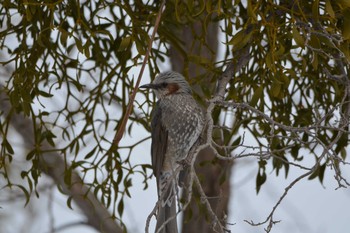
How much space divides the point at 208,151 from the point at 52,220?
607 millimetres

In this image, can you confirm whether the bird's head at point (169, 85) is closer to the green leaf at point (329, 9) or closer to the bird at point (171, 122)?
the bird at point (171, 122)

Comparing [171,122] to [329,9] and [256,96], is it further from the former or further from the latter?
[329,9]

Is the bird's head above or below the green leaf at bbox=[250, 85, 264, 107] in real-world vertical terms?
above

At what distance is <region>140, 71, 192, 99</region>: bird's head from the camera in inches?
81.4

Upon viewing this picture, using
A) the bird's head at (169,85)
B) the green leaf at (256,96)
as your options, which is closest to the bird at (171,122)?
the bird's head at (169,85)

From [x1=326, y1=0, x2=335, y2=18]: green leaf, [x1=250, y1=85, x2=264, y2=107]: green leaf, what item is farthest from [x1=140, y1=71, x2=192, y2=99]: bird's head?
[x1=326, y1=0, x2=335, y2=18]: green leaf

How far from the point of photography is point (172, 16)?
1951mm

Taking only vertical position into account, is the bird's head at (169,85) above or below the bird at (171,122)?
above

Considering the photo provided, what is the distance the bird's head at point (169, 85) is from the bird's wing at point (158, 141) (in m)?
0.04

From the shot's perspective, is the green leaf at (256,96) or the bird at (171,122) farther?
the bird at (171,122)

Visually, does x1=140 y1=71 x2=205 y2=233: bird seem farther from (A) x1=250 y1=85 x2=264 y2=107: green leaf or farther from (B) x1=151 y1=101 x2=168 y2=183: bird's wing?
(A) x1=250 y1=85 x2=264 y2=107: green leaf

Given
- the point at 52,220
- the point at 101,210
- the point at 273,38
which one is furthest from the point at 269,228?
the point at 101,210

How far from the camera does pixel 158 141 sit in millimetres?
2125

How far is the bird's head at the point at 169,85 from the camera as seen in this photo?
6.79 feet
